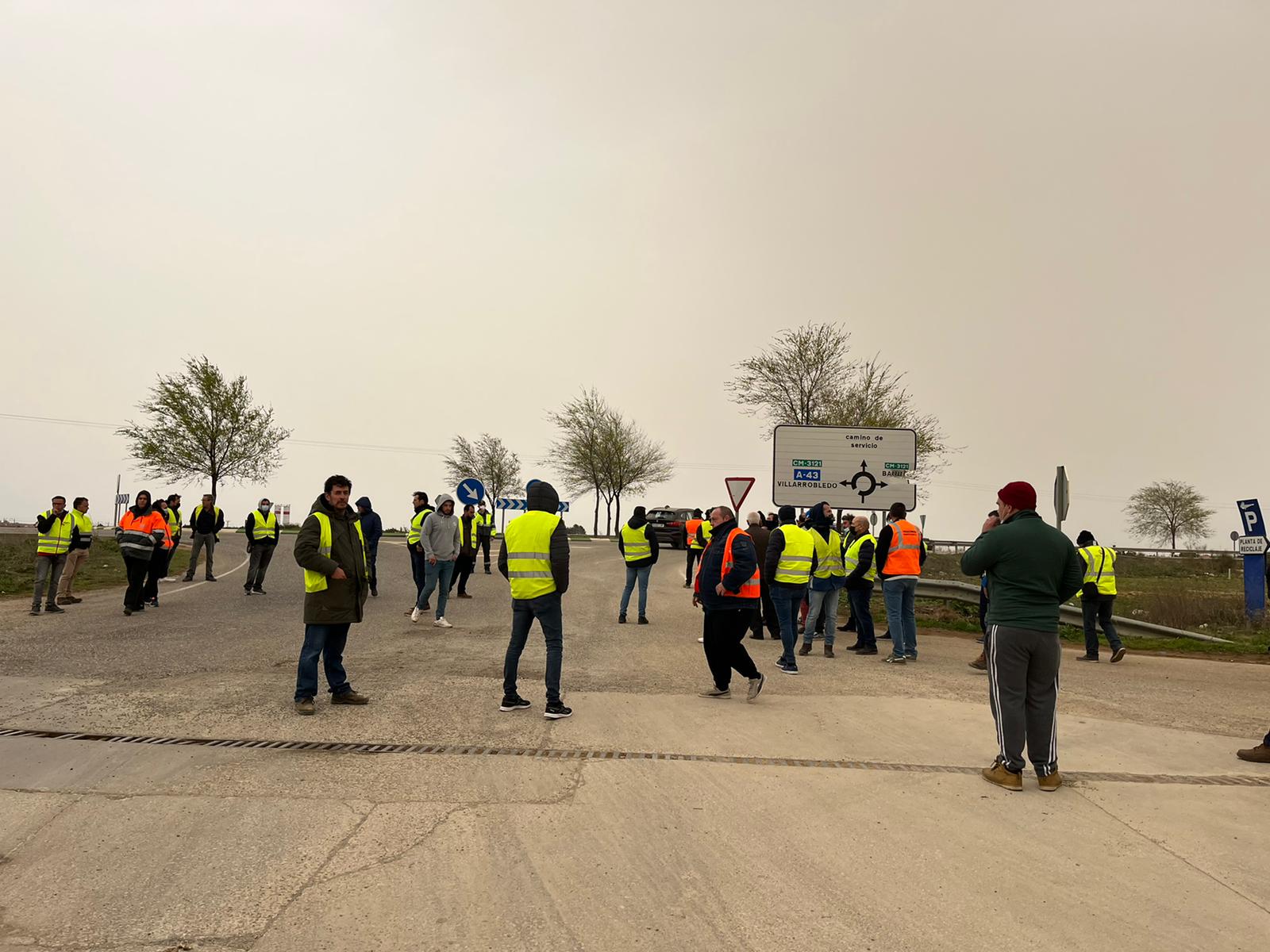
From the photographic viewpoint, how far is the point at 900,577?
441 inches

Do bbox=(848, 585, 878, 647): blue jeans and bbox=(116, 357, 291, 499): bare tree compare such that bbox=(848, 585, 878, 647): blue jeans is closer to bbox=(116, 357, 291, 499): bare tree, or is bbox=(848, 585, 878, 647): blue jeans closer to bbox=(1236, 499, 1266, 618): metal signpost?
bbox=(1236, 499, 1266, 618): metal signpost

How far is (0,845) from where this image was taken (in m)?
4.32

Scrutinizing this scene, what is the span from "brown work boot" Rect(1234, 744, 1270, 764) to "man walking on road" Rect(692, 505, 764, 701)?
358cm

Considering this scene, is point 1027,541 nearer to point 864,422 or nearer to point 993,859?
point 993,859

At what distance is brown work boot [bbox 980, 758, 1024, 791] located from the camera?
18.2 feet

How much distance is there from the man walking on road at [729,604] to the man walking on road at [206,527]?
1382cm

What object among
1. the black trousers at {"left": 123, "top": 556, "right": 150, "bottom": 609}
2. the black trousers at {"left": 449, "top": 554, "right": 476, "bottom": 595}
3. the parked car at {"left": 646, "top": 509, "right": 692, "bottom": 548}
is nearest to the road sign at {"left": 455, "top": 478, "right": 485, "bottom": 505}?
the black trousers at {"left": 449, "top": 554, "right": 476, "bottom": 595}

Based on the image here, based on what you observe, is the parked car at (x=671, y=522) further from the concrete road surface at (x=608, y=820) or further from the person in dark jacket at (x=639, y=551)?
the concrete road surface at (x=608, y=820)

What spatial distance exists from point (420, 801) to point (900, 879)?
2572 mm

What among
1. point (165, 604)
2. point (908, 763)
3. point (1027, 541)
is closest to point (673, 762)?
point (908, 763)

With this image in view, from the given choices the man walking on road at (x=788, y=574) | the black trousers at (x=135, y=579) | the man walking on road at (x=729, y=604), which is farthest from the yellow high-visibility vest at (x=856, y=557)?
the black trousers at (x=135, y=579)

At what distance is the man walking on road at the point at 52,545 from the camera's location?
14.0 metres

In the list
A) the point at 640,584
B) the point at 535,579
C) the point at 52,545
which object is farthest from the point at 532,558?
the point at 52,545

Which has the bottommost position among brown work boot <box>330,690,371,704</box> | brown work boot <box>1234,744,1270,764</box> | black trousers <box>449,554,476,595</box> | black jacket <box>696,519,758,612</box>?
brown work boot <box>330,690,371,704</box>
